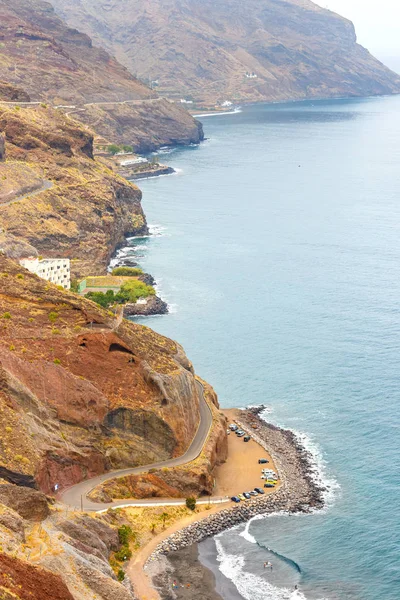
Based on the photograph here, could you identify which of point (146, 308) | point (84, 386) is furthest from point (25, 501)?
point (146, 308)

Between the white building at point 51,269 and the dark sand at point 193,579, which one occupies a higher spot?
the white building at point 51,269

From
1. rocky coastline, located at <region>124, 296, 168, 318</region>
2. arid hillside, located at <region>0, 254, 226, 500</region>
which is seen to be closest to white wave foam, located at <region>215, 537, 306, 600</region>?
arid hillside, located at <region>0, 254, 226, 500</region>

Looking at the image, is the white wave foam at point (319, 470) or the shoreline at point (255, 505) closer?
the shoreline at point (255, 505)

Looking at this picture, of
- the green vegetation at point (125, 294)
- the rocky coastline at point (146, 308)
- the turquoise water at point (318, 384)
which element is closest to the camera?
the turquoise water at point (318, 384)

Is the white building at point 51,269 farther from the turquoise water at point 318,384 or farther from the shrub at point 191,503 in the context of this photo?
the shrub at point 191,503

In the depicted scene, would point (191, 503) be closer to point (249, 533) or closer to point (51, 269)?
point (249, 533)

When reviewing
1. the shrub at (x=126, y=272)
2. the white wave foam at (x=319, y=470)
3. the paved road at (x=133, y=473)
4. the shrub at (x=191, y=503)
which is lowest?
the white wave foam at (x=319, y=470)

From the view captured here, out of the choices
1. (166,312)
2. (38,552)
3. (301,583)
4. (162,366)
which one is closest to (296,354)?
(166,312)

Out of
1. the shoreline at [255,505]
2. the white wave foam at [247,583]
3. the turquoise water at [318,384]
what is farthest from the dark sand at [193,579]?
the turquoise water at [318,384]
